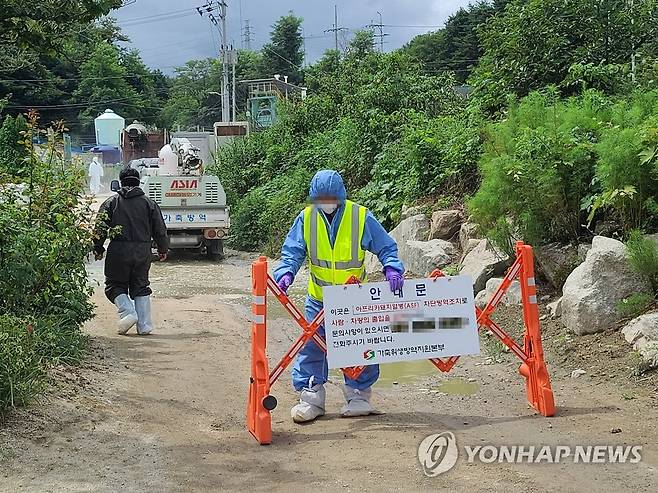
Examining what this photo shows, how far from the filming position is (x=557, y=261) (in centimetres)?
944

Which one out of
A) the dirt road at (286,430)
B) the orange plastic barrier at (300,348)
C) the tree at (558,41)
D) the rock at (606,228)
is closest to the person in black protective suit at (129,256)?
the dirt road at (286,430)

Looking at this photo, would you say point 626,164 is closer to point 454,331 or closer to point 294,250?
point 454,331

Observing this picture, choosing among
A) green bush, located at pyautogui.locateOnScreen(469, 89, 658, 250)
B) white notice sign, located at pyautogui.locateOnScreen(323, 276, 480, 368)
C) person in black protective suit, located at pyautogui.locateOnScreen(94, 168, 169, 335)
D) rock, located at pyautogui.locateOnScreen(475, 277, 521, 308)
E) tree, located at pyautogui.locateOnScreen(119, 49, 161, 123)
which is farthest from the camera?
tree, located at pyautogui.locateOnScreen(119, 49, 161, 123)

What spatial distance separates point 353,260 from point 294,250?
1.43ft

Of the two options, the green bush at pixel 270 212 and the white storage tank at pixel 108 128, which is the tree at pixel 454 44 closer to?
the white storage tank at pixel 108 128

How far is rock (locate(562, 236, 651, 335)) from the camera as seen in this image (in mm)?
7961

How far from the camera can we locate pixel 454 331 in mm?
6234

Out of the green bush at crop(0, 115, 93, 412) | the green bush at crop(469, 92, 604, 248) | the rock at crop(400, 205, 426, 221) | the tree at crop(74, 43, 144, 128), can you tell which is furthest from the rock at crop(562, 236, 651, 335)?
the tree at crop(74, 43, 144, 128)

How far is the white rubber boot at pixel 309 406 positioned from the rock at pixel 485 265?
4377mm

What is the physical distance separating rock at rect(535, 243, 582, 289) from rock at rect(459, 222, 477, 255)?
2.19m

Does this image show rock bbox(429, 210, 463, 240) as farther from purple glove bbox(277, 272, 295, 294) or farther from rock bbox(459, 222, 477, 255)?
purple glove bbox(277, 272, 295, 294)

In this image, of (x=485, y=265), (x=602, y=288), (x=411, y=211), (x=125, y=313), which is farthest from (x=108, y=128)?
(x=602, y=288)

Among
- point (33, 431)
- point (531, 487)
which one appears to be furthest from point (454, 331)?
point (33, 431)

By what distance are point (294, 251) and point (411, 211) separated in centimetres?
843
